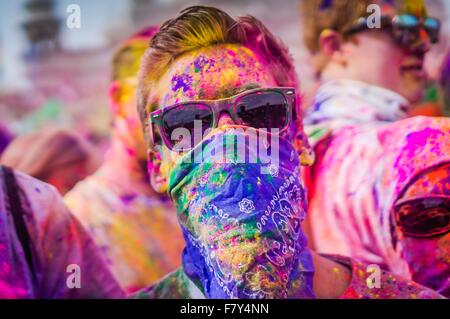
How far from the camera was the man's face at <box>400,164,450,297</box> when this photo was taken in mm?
2795

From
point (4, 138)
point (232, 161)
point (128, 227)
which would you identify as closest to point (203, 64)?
point (232, 161)

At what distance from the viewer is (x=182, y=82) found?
8.75 ft

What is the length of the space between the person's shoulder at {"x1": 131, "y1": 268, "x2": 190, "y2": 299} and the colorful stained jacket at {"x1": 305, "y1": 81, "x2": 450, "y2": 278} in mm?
578

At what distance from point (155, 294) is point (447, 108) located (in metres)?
1.45

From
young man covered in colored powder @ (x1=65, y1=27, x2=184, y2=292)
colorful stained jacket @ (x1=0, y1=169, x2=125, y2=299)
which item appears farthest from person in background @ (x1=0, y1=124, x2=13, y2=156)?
young man covered in colored powder @ (x1=65, y1=27, x2=184, y2=292)

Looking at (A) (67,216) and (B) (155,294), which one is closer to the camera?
(B) (155,294)

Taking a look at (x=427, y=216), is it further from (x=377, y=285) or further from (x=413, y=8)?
(x=413, y=8)

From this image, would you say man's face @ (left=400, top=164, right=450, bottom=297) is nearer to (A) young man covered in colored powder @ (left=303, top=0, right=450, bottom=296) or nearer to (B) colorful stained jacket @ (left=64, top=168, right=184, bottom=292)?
(A) young man covered in colored powder @ (left=303, top=0, right=450, bottom=296)

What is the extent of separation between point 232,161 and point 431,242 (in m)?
0.88

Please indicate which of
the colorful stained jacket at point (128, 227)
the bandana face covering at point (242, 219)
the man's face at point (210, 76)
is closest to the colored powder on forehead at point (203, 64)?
the man's face at point (210, 76)

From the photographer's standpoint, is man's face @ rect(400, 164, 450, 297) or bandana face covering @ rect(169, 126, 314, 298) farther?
man's face @ rect(400, 164, 450, 297)

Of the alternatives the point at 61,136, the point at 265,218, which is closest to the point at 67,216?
the point at 61,136
